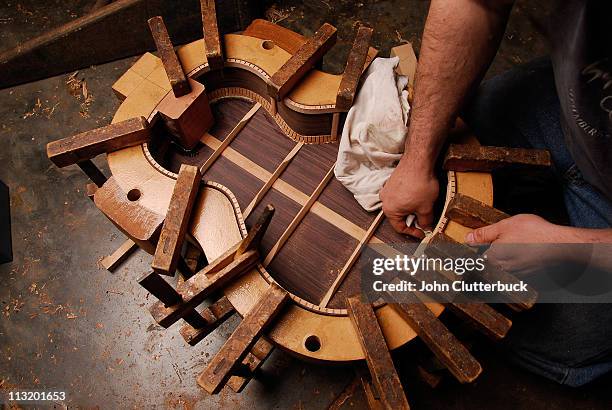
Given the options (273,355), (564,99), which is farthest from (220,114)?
(564,99)

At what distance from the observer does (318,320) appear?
154 centimetres

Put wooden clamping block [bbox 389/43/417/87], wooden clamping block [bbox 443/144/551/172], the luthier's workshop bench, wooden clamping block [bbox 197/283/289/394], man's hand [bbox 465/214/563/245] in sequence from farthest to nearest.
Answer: wooden clamping block [bbox 389/43/417/87] < wooden clamping block [bbox 443/144/551/172] < man's hand [bbox 465/214/563/245] < the luthier's workshop bench < wooden clamping block [bbox 197/283/289/394]

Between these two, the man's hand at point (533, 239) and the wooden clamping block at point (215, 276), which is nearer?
the wooden clamping block at point (215, 276)

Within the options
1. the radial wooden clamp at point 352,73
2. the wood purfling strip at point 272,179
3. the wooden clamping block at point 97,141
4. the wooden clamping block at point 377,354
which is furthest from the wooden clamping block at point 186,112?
the wooden clamping block at point 377,354

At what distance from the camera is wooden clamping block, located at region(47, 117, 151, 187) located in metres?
1.69

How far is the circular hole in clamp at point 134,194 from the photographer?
1702 mm

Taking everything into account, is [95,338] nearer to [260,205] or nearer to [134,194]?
[134,194]

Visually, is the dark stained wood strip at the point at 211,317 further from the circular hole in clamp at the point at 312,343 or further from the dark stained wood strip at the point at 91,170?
the dark stained wood strip at the point at 91,170

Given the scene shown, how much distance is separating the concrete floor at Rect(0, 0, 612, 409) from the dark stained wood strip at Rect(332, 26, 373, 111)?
1.14 m

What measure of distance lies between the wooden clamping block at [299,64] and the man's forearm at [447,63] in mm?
444

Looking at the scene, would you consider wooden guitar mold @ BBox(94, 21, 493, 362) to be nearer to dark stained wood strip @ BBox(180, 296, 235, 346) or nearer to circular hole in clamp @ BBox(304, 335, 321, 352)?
circular hole in clamp @ BBox(304, 335, 321, 352)

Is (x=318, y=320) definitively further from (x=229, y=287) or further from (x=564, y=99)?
(x=564, y=99)

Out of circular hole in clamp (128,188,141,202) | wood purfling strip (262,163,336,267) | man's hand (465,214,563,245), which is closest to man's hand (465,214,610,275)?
man's hand (465,214,563,245)

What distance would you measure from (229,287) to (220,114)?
3.00 ft
